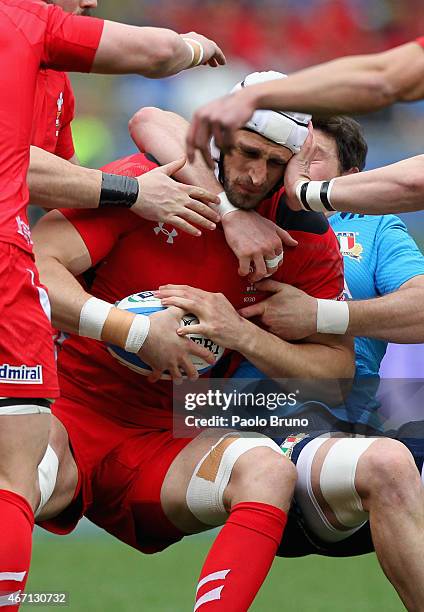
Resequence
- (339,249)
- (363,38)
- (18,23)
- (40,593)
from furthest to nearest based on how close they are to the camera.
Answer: (363,38)
(40,593)
(339,249)
(18,23)

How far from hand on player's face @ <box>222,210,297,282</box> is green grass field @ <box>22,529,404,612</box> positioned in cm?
202

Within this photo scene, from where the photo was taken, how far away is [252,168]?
389 centimetres

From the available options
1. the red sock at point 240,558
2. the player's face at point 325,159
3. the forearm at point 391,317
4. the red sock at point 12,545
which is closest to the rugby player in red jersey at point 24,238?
the red sock at point 12,545

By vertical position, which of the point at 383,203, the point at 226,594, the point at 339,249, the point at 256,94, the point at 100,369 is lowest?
the point at 226,594

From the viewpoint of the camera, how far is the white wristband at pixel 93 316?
3.70m

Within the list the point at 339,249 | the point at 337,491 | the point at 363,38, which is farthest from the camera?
the point at 363,38

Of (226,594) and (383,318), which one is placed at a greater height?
(383,318)

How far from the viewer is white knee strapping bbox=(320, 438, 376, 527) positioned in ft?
11.8

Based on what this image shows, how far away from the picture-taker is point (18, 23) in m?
3.28

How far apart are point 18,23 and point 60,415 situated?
1.35 m

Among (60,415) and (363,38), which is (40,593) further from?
(363,38)

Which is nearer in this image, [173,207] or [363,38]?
[173,207]

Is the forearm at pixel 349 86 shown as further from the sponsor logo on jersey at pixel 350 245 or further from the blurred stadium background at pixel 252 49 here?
the blurred stadium background at pixel 252 49

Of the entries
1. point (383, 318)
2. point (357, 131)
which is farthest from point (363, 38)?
point (383, 318)
